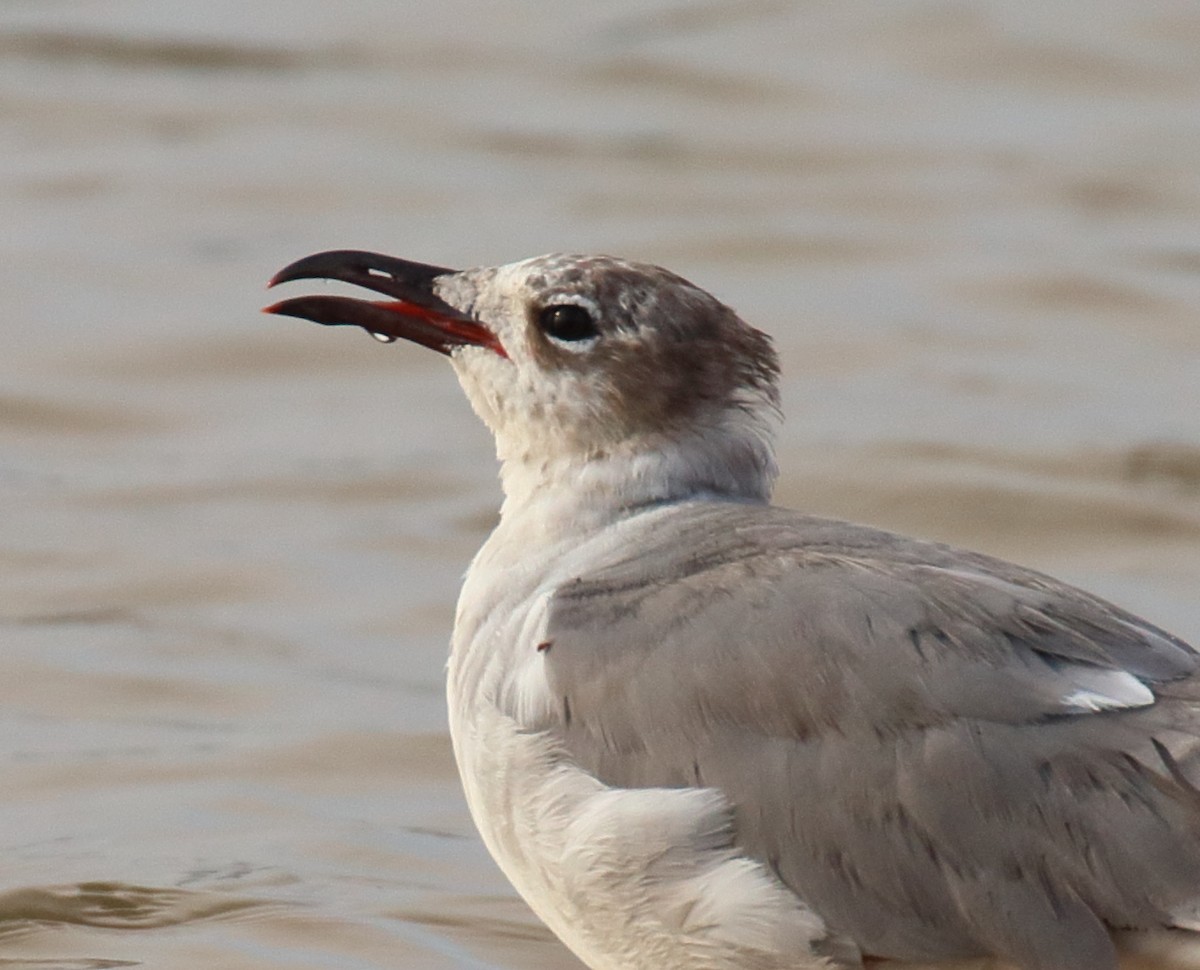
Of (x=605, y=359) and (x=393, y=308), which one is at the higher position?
(x=393, y=308)

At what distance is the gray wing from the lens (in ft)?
16.1

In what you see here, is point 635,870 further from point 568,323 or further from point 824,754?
point 568,323

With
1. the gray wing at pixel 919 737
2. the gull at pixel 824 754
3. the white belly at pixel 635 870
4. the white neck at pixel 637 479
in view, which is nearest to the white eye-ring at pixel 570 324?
the white neck at pixel 637 479

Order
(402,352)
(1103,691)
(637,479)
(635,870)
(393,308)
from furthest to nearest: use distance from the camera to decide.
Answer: (402,352)
(393,308)
(637,479)
(635,870)
(1103,691)

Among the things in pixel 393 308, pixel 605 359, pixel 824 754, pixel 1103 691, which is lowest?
pixel 824 754

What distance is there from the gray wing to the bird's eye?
829 mm

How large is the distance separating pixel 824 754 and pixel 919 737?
0.63 ft

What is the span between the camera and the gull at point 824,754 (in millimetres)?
4922

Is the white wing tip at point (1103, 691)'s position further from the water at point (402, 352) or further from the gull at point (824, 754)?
the water at point (402, 352)

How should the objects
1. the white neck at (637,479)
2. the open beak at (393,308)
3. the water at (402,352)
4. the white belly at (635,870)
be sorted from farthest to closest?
1. the water at (402,352)
2. the open beak at (393,308)
3. the white neck at (637,479)
4. the white belly at (635,870)

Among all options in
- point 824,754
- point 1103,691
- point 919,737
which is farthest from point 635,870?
point 1103,691

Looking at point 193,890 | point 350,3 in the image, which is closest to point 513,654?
point 193,890

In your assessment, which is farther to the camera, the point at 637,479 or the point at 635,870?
the point at 637,479

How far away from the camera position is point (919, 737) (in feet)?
16.5
